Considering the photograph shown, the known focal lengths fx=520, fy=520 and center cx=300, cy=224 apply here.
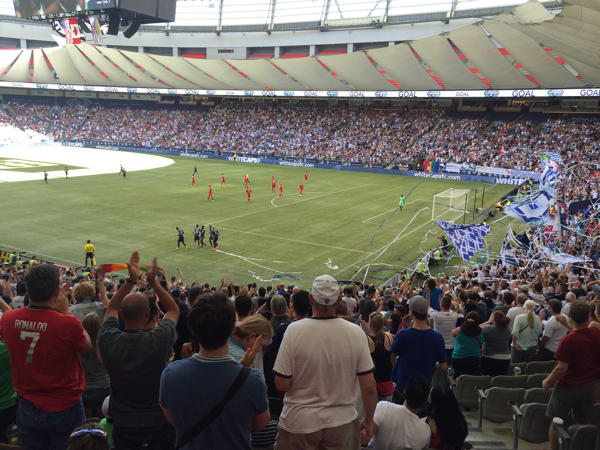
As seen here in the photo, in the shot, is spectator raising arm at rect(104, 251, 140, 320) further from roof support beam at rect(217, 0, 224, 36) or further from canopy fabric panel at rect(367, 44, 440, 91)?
roof support beam at rect(217, 0, 224, 36)

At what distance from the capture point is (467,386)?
802 centimetres

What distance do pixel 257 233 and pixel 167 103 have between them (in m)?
68.1

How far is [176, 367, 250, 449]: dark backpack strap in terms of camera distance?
11.5 ft

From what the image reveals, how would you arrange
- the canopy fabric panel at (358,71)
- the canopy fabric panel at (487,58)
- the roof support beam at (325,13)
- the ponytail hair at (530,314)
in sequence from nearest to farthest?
the ponytail hair at (530,314) → the canopy fabric panel at (487,58) → the canopy fabric panel at (358,71) → the roof support beam at (325,13)

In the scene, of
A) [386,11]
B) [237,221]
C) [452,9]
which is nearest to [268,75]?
[386,11]

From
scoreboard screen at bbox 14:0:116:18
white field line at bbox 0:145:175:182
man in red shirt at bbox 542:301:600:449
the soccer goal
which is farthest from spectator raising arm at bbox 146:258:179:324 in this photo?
white field line at bbox 0:145:175:182

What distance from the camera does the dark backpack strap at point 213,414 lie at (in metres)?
3.52

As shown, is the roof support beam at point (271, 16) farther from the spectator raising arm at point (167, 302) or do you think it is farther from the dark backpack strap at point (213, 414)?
the dark backpack strap at point (213, 414)

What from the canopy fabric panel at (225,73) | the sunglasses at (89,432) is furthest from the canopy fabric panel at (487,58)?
the sunglasses at (89,432)

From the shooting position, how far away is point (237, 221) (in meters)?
34.4

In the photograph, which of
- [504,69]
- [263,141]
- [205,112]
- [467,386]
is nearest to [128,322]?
[467,386]

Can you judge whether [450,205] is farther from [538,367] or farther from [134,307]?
[134,307]

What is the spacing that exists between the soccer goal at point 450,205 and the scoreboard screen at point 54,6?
26.5m

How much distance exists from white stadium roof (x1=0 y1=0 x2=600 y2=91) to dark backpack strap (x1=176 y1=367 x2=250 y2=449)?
36.2m
